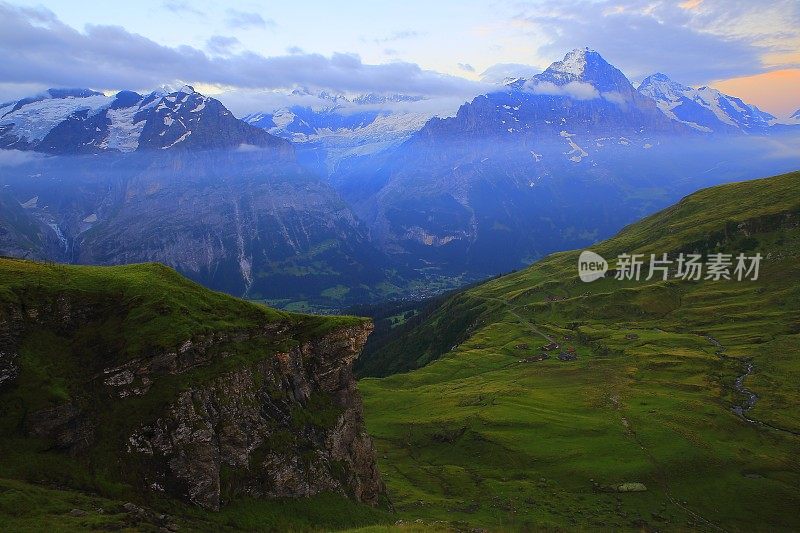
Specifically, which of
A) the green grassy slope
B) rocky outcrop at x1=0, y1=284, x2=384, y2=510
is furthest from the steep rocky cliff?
the green grassy slope

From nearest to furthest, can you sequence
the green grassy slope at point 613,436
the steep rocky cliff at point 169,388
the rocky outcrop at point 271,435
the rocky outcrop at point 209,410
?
the steep rocky cliff at point 169,388
the rocky outcrop at point 209,410
the rocky outcrop at point 271,435
the green grassy slope at point 613,436

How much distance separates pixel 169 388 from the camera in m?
53.2

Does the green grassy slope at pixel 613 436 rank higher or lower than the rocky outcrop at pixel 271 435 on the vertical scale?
lower

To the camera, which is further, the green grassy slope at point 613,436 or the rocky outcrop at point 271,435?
the green grassy slope at point 613,436

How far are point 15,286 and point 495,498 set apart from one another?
81.7m

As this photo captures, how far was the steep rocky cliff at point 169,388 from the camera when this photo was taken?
4812 cm

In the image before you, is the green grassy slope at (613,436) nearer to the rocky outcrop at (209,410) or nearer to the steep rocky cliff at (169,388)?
the rocky outcrop at (209,410)

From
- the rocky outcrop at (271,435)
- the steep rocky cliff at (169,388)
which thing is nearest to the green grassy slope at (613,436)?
the rocky outcrop at (271,435)

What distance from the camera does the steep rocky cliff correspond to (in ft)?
158

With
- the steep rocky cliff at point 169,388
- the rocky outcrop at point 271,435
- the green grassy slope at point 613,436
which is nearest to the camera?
the steep rocky cliff at point 169,388

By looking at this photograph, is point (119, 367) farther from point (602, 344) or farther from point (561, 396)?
point (602, 344)

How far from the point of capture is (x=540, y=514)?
295 feet

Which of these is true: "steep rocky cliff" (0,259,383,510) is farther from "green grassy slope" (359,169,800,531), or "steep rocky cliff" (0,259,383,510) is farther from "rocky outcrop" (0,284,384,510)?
"green grassy slope" (359,169,800,531)

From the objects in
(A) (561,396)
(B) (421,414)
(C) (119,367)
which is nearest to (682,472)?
(A) (561,396)
